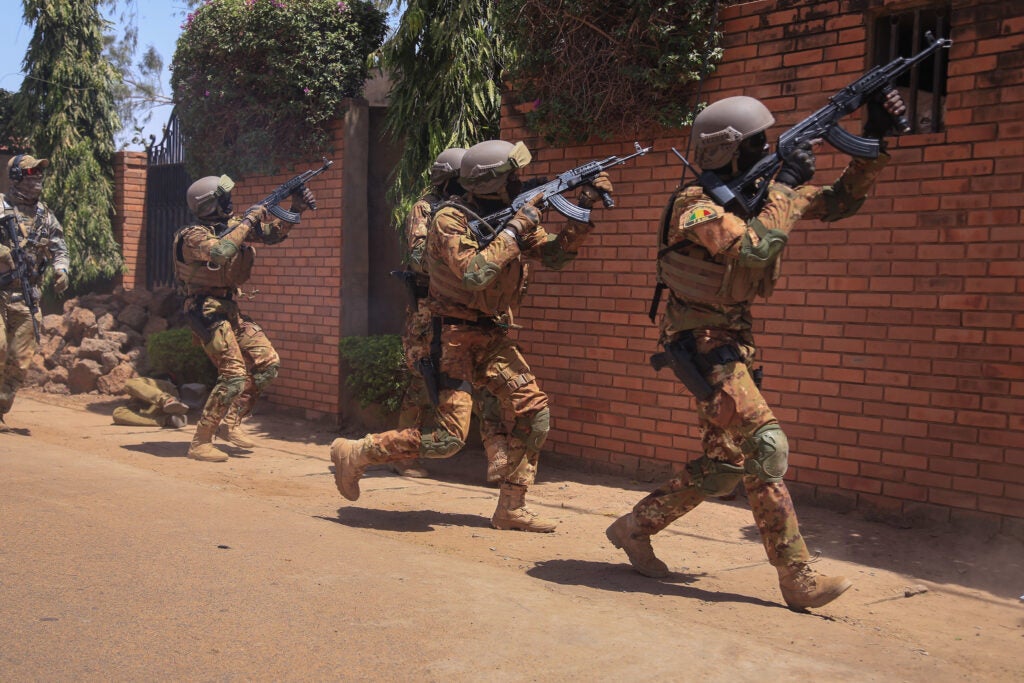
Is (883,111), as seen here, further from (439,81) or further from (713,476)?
(439,81)

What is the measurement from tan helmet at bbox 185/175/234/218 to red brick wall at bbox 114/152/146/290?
464cm

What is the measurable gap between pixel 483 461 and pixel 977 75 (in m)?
4.22

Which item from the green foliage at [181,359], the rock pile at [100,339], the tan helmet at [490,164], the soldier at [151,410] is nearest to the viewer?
the tan helmet at [490,164]

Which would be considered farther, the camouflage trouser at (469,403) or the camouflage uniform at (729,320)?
the camouflage trouser at (469,403)

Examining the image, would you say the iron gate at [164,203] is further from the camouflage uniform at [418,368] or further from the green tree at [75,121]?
the camouflage uniform at [418,368]

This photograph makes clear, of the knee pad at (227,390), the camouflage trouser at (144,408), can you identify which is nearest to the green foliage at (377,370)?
the knee pad at (227,390)

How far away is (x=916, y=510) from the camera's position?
17.4 feet

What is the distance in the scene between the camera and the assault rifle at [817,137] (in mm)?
4102

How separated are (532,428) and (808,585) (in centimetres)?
173

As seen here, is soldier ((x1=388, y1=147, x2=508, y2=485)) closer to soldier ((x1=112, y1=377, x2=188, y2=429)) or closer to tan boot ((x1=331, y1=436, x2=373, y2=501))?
tan boot ((x1=331, y1=436, x2=373, y2=501))

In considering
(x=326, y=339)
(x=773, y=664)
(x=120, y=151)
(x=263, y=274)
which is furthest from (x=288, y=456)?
(x=120, y=151)

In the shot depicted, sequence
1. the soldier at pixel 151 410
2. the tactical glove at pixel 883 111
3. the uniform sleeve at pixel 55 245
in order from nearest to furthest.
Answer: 1. the tactical glove at pixel 883 111
2. the uniform sleeve at pixel 55 245
3. the soldier at pixel 151 410

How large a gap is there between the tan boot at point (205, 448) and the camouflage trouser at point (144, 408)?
1.63 m

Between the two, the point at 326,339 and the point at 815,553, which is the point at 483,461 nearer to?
the point at 326,339
